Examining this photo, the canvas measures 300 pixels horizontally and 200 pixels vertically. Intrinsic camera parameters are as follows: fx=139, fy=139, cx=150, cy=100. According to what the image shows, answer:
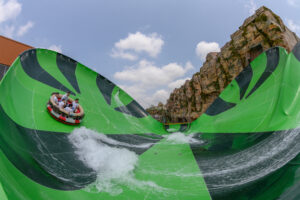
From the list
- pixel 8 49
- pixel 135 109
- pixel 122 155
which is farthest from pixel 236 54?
pixel 8 49

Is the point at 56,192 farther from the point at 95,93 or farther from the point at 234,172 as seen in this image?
the point at 95,93

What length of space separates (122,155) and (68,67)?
3.60 meters

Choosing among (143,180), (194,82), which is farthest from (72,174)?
(194,82)

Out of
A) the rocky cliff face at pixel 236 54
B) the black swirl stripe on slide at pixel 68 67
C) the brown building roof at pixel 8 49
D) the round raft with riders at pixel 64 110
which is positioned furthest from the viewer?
the rocky cliff face at pixel 236 54

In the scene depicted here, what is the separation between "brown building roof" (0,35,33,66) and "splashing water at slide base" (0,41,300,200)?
26.5 feet

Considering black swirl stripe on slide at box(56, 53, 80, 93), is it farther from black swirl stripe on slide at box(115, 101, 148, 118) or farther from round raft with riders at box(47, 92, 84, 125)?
black swirl stripe on slide at box(115, 101, 148, 118)

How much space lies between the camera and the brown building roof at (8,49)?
8773 millimetres

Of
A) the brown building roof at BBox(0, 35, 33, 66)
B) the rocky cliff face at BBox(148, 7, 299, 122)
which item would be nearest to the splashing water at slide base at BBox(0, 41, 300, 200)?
the brown building roof at BBox(0, 35, 33, 66)

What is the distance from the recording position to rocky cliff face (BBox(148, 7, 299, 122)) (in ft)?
48.5

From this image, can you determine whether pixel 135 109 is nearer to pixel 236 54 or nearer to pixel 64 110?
pixel 64 110

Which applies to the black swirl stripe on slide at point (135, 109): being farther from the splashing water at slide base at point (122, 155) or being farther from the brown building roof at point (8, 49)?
the brown building roof at point (8, 49)

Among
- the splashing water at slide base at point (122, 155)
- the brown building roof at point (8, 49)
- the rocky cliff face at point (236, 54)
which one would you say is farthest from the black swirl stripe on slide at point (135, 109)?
the rocky cliff face at point (236, 54)

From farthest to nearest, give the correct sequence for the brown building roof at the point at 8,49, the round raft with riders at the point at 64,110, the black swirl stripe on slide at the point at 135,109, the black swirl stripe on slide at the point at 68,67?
the brown building roof at the point at 8,49
the black swirl stripe on slide at the point at 135,109
the black swirl stripe on slide at the point at 68,67
the round raft with riders at the point at 64,110

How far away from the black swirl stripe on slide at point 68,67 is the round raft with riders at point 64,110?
0.84m
